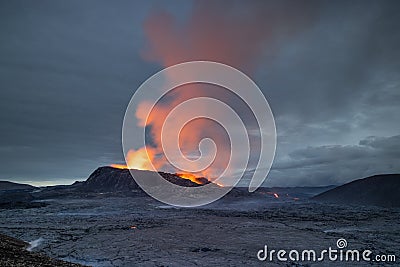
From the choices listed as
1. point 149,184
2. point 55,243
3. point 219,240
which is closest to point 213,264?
point 219,240

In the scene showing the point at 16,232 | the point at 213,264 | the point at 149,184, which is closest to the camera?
the point at 213,264

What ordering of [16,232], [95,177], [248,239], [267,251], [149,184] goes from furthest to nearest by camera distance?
[95,177], [149,184], [16,232], [248,239], [267,251]

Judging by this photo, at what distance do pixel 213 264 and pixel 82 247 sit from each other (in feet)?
48.3

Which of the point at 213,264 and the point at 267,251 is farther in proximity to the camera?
the point at 267,251

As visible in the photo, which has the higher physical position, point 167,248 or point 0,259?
point 0,259

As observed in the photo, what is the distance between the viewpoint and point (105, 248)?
1144 inches

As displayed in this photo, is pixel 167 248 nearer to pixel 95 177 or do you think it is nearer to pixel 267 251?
pixel 267 251

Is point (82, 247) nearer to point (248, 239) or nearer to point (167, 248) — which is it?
point (167, 248)

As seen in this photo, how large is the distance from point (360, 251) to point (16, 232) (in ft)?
136

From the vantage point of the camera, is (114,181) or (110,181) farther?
(110,181)

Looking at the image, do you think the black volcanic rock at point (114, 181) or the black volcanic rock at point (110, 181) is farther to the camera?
the black volcanic rock at point (114, 181)

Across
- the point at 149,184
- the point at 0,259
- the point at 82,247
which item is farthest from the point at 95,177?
the point at 0,259

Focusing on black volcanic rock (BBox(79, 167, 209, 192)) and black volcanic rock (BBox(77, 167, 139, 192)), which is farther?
black volcanic rock (BBox(79, 167, 209, 192))

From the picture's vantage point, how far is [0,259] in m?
17.3
